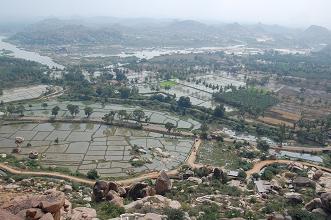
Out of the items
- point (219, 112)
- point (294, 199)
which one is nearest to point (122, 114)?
point (219, 112)

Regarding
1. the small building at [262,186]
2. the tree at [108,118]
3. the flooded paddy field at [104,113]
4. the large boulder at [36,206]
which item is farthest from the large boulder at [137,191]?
the tree at [108,118]

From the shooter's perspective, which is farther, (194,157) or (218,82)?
(218,82)

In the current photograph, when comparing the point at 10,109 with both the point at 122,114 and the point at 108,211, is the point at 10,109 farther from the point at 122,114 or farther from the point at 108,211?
the point at 108,211

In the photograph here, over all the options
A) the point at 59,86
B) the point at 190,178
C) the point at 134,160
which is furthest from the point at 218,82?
the point at 190,178

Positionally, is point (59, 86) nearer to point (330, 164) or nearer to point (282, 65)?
point (330, 164)

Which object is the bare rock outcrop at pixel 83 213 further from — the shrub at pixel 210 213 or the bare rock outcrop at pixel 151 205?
the shrub at pixel 210 213

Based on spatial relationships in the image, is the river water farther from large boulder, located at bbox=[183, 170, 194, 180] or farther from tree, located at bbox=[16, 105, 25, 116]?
large boulder, located at bbox=[183, 170, 194, 180]
